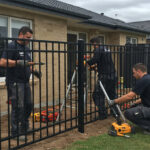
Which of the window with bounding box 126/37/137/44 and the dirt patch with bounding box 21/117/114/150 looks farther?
the window with bounding box 126/37/137/44

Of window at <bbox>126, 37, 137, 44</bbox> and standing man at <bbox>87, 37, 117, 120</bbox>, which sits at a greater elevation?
window at <bbox>126, 37, 137, 44</bbox>

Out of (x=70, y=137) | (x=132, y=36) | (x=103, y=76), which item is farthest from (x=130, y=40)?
(x=70, y=137)

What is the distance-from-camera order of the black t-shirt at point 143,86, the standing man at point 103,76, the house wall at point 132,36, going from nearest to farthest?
the black t-shirt at point 143,86, the standing man at point 103,76, the house wall at point 132,36

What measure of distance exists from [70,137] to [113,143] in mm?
799

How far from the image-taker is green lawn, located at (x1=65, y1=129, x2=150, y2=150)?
3766 millimetres

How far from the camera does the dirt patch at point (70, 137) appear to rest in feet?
12.3

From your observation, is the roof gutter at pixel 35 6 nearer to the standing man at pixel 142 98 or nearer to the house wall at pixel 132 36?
→ the standing man at pixel 142 98

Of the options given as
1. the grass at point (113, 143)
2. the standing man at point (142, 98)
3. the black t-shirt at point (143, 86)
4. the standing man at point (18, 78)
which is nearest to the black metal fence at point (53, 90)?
the standing man at point (18, 78)

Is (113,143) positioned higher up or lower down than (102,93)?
lower down

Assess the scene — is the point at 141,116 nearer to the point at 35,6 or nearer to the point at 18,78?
the point at 18,78

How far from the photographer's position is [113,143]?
3.96 metres

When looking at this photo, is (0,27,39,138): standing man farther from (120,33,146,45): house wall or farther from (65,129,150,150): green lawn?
(120,33,146,45): house wall

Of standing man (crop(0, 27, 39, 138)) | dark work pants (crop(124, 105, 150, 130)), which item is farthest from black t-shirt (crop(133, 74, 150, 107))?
standing man (crop(0, 27, 39, 138))

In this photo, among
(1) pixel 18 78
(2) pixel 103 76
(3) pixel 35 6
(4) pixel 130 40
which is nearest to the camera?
(1) pixel 18 78
